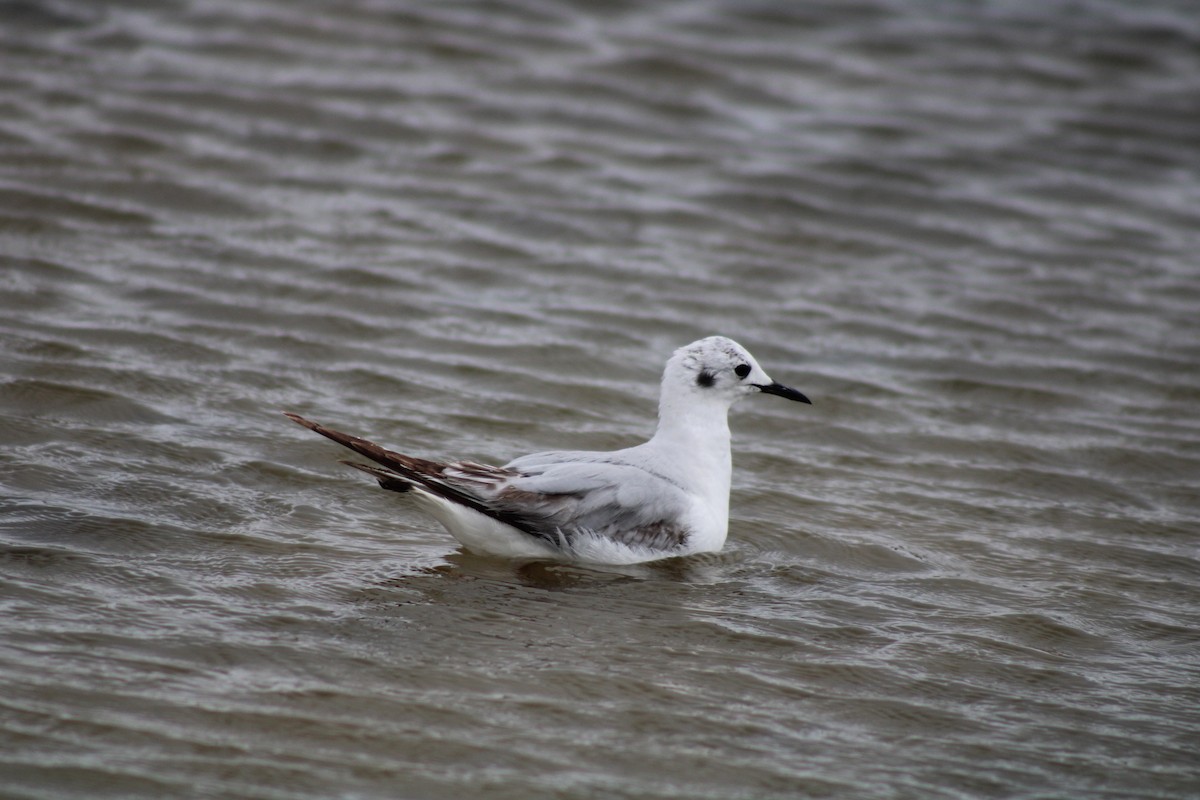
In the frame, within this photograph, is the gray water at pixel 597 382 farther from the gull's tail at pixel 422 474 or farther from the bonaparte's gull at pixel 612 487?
the gull's tail at pixel 422 474

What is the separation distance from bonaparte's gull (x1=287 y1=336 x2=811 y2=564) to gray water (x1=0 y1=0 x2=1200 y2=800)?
170 millimetres

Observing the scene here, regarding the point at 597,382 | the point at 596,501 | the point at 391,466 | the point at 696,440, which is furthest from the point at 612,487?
the point at 597,382

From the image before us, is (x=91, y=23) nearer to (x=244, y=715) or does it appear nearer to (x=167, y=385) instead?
(x=167, y=385)

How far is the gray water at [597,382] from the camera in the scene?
4812 millimetres

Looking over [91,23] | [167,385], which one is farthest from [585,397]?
[91,23]

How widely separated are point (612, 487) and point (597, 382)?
6.92 feet

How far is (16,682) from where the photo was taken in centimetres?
466

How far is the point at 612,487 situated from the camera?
619cm

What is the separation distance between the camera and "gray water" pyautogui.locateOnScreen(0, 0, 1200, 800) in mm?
4812

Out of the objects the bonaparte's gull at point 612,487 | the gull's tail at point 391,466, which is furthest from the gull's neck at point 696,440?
the gull's tail at point 391,466

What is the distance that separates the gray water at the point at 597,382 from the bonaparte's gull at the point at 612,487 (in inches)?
6.7

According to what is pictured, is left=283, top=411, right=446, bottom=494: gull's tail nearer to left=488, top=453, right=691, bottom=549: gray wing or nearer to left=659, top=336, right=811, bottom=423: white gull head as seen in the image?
left=488, top=453, right=691, bottom=549: gray wing

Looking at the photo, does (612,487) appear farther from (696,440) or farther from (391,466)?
(391,466)

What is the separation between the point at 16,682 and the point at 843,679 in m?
2.79
